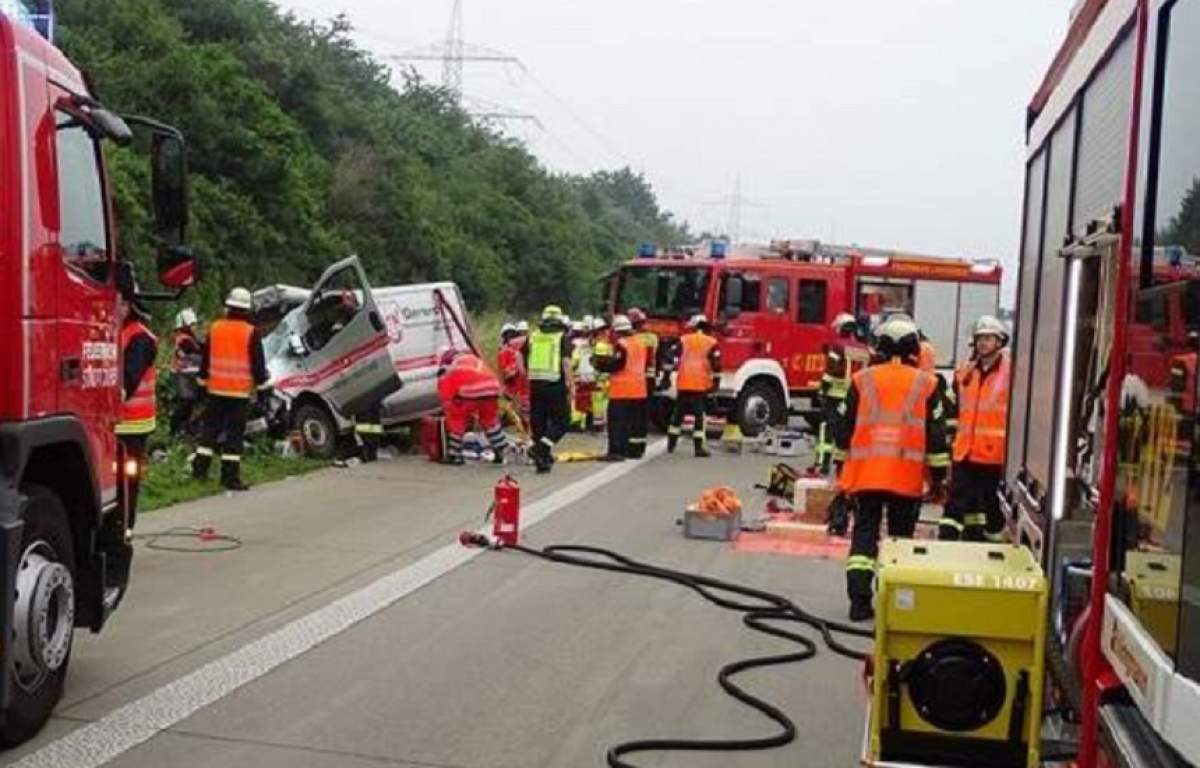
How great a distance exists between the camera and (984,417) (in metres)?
8.34

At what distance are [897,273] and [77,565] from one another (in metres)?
17.4

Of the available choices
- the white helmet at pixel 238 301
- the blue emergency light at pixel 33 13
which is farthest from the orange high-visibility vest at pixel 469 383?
the blue emergency light at pixel 33 13

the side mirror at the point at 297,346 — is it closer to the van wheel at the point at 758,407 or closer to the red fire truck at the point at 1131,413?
the van wheel at the point at 758,407

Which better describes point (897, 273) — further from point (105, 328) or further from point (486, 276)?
point (486, 276)

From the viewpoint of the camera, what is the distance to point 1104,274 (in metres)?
4.78

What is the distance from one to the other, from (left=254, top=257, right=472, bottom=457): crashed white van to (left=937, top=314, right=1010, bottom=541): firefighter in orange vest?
7.33 meters

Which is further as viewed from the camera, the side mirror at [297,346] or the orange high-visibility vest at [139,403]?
the side mirror at [297,346]

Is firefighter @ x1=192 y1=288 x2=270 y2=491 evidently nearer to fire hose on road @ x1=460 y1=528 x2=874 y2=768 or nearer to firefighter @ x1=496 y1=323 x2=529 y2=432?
fire hose on road @ x1=460 y1=528 x2=874 y2=768

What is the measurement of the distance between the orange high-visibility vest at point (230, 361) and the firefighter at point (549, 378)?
374cm

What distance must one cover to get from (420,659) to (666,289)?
14002 mm

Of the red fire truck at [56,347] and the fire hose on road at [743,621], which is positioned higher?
the red fire truck at [56,347]

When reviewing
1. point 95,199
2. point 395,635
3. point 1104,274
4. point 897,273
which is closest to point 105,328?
point 95,199

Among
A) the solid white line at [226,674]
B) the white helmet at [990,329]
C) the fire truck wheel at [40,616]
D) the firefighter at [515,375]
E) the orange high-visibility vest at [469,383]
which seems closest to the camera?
the fire truck wheel at [40,616]

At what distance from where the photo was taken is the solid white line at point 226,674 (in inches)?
199
